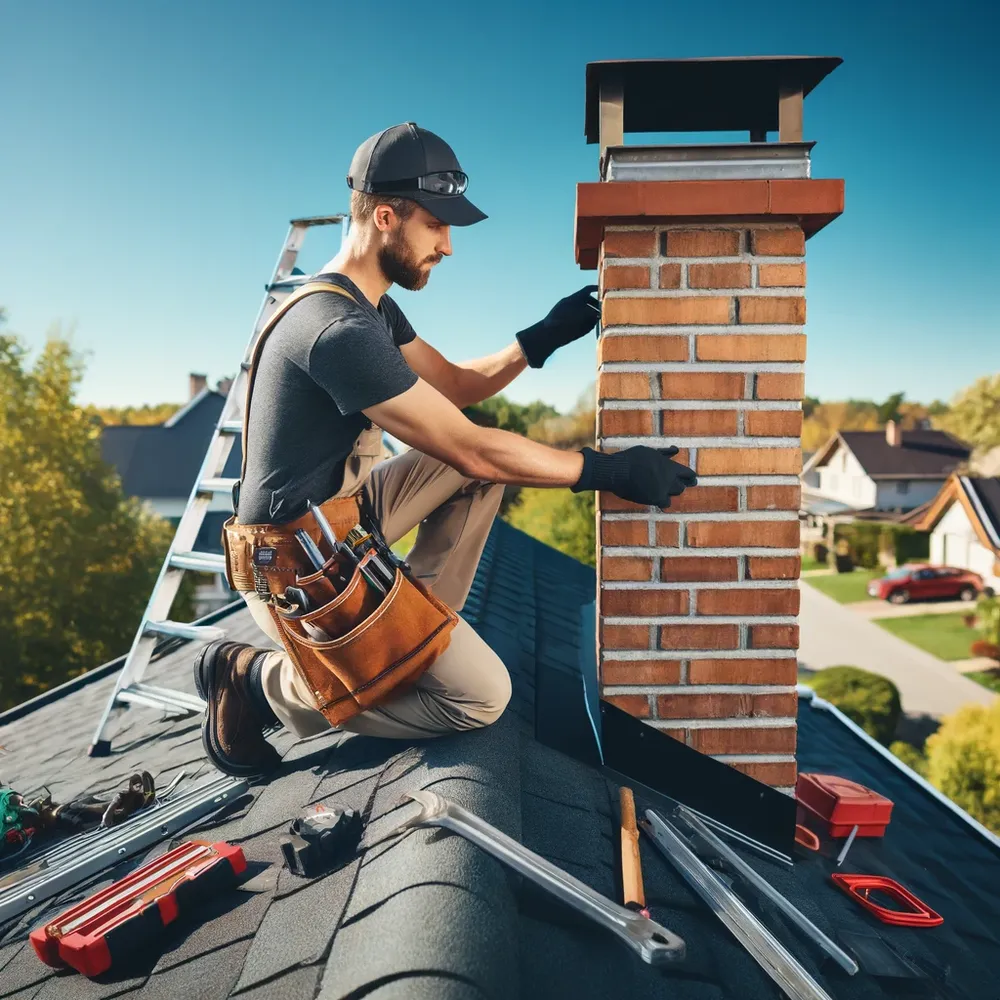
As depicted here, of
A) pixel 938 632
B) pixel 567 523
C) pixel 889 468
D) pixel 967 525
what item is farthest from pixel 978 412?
pixel 567 523

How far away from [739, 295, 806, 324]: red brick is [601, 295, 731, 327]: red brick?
2.3 inches

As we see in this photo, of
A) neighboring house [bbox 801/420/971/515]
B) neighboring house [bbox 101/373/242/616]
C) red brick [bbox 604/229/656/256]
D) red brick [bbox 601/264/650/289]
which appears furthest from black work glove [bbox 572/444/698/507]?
neighboring house [bbox 801/420/971/515]

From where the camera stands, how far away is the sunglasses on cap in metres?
2.56

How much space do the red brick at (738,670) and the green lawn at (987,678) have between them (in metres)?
23.0

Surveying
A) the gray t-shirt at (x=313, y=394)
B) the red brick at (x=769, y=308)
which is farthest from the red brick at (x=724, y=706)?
the gray t-shirt at (x=313, y=394)

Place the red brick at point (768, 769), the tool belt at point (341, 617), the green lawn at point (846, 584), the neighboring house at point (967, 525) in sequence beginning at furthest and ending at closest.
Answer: the green lawn at point (846, 584)
the neighboring house at point (967, 525)
the red brick at point (768, 769)
the tool belt at point (341, 617)

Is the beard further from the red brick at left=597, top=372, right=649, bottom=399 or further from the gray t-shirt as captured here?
the red brick at left=597, top=372, right=649, bottom=399

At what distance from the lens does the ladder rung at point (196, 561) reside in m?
3.87

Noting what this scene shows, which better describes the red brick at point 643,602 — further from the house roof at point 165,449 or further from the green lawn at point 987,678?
the house roof at point 165,449

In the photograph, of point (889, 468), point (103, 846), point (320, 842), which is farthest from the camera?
point (889, 468)

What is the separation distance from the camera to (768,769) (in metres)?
2.71

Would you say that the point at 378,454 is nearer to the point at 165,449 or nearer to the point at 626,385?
the point at 626,385

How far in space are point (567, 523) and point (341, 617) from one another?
14688 mm

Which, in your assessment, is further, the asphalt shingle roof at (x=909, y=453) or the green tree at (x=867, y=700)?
the asphalt shingle roof at (x=909, y=453)
